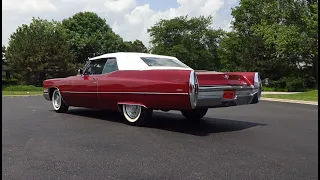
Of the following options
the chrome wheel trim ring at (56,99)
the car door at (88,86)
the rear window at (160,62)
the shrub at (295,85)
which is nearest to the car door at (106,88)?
the car door at (88,86)

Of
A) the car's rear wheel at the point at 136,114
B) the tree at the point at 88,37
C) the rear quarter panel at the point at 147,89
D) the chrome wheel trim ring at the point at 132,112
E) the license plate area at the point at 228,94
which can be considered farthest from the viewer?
the tree at the point at 88,37

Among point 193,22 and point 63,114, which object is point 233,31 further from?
point 63,114

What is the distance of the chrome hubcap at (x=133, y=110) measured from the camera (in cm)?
739

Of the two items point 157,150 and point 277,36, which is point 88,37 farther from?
point 157,150

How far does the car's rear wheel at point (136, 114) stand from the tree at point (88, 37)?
44.8 metres

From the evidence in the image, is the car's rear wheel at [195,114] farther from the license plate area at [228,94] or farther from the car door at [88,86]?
the car door at [88,86]

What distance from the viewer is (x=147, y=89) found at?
267 inches

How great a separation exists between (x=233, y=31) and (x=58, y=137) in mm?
45506

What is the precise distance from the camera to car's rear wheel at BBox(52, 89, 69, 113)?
951 centimetres

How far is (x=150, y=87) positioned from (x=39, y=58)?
96.2 ft

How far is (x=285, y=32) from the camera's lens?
30609 millimetres

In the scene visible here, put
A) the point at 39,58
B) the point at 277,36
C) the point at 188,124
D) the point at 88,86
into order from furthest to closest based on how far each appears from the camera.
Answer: the point at 39,58
the point at 277,36
the point at 88,86
the point at 188,124

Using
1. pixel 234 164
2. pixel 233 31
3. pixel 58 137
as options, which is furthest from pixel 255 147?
pixel 233 31

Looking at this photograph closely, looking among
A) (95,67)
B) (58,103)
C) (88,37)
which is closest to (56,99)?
(58,103)
